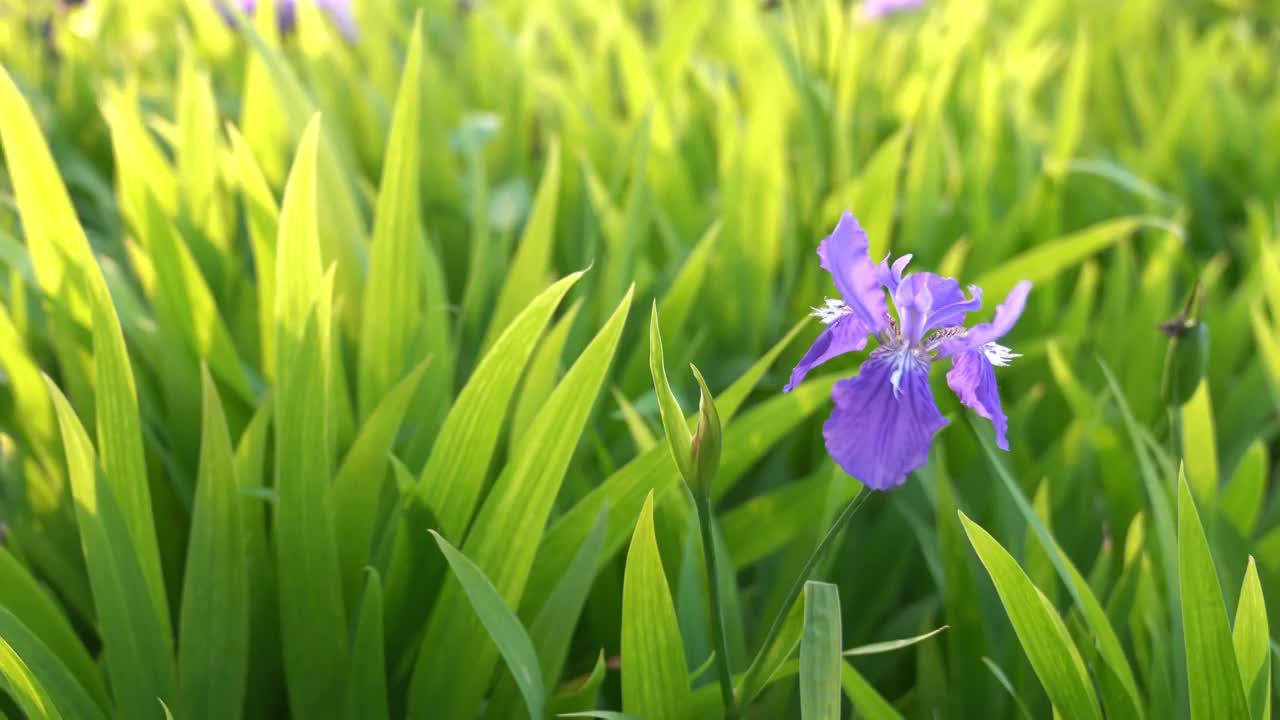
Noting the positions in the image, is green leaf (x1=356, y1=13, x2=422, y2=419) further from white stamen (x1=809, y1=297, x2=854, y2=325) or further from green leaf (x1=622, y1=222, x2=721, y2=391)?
white stamen (x1=809, y1=297, x2=854, y2=325)

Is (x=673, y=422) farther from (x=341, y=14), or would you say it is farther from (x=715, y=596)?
(x=341, y=14)

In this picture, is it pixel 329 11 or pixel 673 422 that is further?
pixel 329 11

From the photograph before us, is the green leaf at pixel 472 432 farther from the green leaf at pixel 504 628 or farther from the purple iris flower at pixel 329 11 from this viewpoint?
the purple iris flower at pixel 329 11

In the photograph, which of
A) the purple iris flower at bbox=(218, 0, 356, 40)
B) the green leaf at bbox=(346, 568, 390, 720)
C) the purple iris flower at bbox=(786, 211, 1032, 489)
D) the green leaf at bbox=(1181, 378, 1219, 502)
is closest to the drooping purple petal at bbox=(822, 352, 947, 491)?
the purple iris flower at bbox=(786, 211, 1032, 489)

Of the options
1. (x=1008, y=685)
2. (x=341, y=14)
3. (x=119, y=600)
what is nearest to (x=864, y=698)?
(x=1008, y=685)

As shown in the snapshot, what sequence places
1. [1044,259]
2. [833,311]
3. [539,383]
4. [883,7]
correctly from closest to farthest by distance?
[833,311], [539,383], [1044,259], [883,7]

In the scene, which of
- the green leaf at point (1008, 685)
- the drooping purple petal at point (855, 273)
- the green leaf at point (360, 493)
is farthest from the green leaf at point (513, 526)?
the green leaf at point (1008, 685)

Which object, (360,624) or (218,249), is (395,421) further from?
(218,249)
